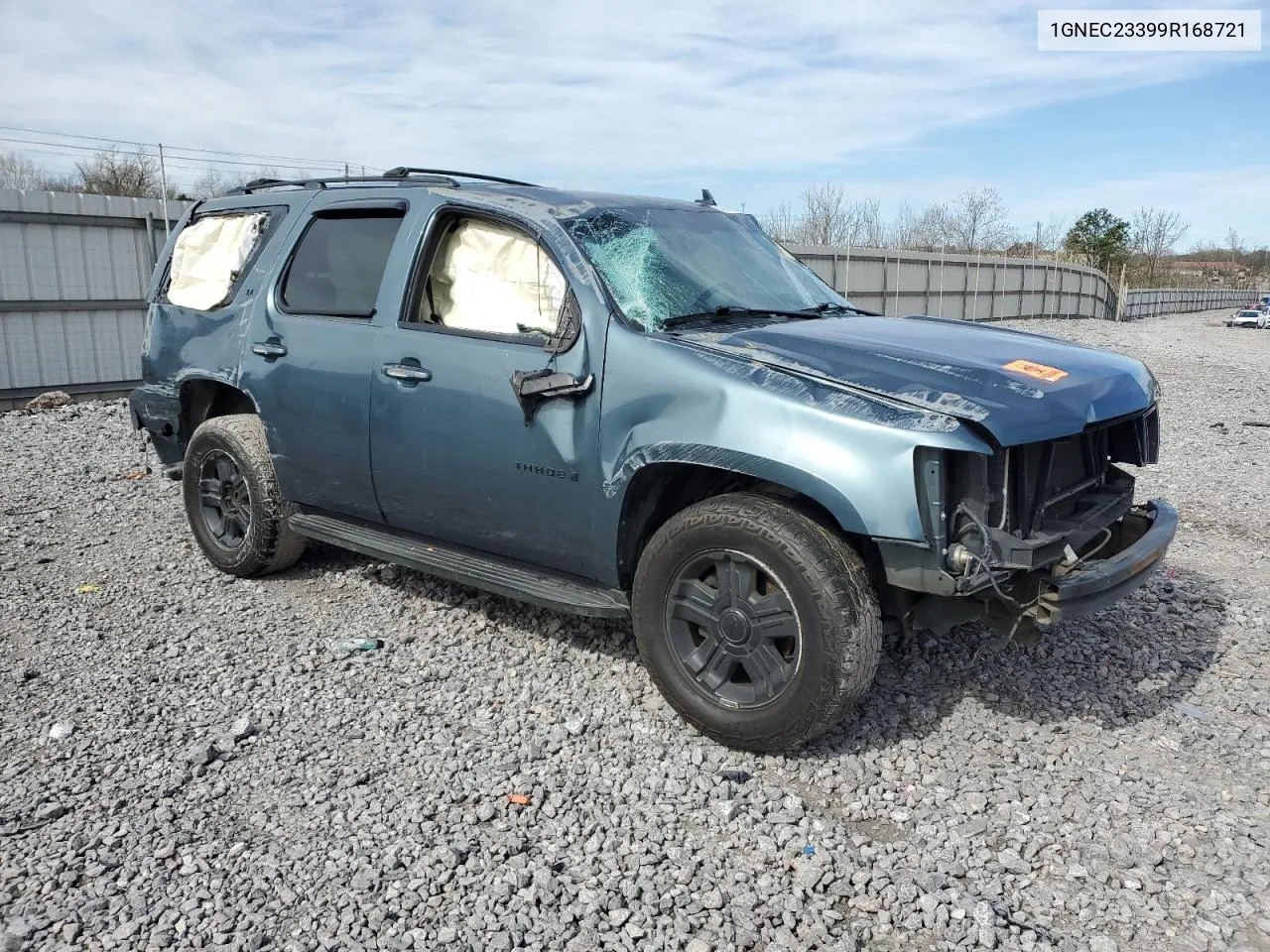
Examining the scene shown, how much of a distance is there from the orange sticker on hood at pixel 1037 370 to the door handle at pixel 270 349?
3.24 m

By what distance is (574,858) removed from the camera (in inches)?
119

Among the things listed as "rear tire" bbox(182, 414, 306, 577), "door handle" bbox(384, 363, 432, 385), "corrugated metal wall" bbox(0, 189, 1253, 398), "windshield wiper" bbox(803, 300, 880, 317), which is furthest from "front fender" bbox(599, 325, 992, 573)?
"corrugated metal wall" bbox(0, 189, 1253, 398)

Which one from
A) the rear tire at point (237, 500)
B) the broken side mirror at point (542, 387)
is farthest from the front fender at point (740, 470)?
the rear tire at point (237, 500)

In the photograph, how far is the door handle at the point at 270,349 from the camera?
4815 mm

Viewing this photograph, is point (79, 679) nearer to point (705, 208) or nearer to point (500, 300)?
point (500, 300)

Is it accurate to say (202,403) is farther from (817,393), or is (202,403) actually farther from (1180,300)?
(1180,300)

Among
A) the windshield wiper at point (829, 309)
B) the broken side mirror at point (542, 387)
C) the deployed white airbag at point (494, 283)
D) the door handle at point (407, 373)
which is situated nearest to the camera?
the broken side mirror at point (542, 387)

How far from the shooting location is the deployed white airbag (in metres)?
4.02

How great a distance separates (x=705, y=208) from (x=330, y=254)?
5.93 ft

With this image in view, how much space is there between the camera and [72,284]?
1188 cm

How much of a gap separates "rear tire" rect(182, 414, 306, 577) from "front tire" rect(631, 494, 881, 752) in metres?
2.38

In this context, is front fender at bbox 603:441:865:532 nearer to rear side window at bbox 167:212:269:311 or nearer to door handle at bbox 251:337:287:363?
door handle at bbox 251:337:287:363

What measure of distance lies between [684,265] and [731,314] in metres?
0.30

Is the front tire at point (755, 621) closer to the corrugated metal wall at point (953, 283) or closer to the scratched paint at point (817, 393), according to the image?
the scratched paint at point (817, 393)
